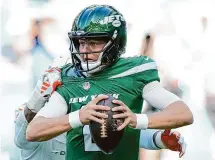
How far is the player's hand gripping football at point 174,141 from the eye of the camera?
10.7 ft

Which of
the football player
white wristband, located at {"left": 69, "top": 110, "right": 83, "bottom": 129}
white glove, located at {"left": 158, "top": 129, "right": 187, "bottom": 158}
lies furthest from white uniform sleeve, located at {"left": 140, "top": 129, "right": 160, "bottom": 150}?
white wristband, located at {"left": 69, "top": 110, "right": 83, "bottom": 129}

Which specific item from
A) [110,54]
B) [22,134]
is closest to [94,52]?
[110,54]

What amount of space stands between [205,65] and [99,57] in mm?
4220

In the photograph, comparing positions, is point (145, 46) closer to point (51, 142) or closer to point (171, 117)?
point (51, 142)

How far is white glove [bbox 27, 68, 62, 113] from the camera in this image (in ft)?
10.3

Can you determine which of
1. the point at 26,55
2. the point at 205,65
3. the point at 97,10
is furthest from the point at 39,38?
the point at 97,10

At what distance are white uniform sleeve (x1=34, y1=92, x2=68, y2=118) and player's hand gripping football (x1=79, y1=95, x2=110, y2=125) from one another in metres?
0.15

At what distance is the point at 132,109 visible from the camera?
9.98 ft

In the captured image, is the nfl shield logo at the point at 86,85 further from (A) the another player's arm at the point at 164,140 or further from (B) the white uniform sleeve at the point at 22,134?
(B) the white uniform sleeve at the point at 22,134

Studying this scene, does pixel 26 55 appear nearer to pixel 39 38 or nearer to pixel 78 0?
pixel 39 38

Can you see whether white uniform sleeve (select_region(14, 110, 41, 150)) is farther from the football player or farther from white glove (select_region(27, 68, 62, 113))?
white glove (select_region(27, 68, 62, 113))

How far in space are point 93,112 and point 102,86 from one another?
305mm

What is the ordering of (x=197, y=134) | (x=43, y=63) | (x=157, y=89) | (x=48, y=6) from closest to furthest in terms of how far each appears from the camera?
1. (x=157, y=89)
2. (x=197, y=134)
3. (x=43, y=63)
4. (x=48, y=6)

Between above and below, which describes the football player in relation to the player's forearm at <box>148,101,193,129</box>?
below
